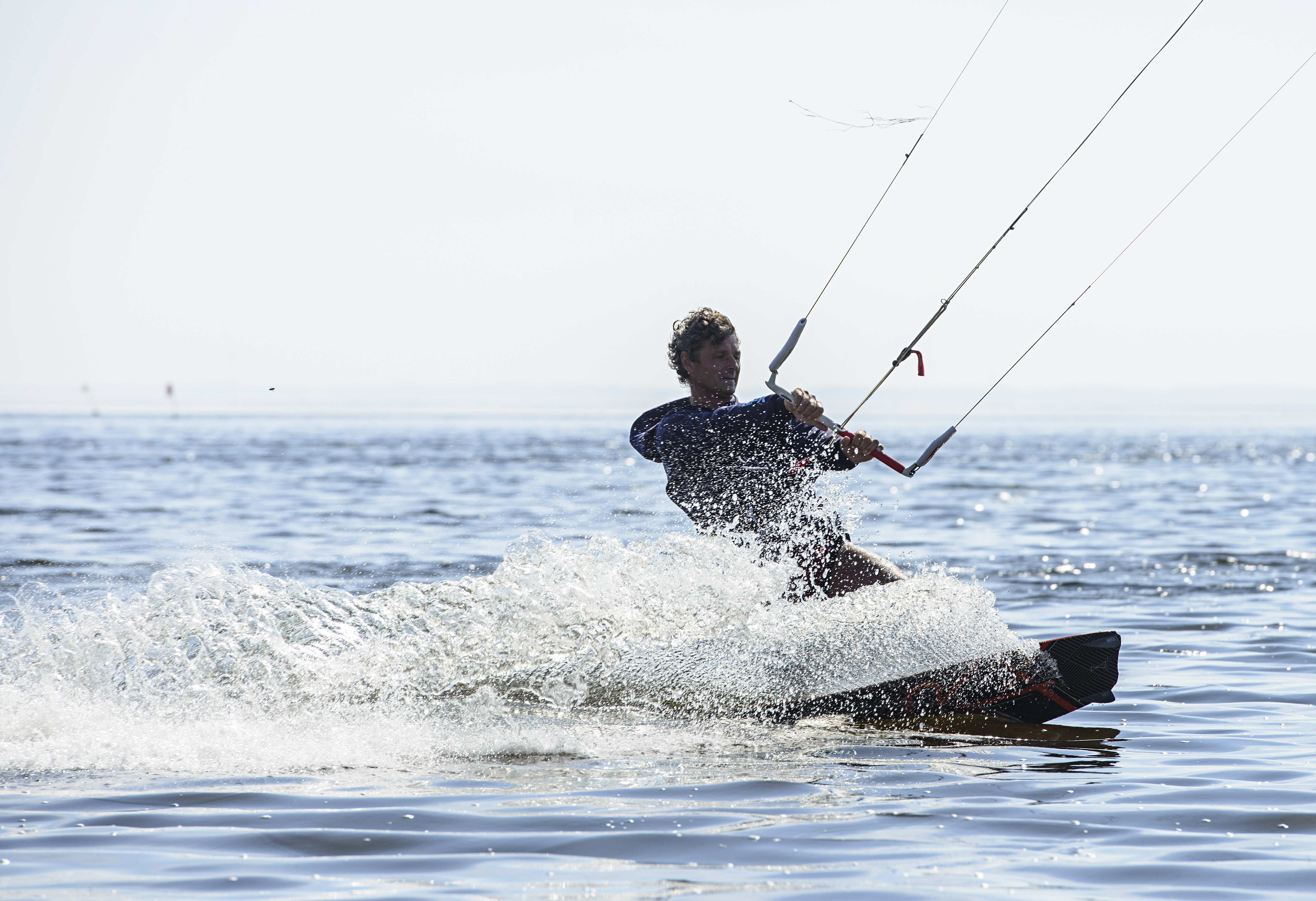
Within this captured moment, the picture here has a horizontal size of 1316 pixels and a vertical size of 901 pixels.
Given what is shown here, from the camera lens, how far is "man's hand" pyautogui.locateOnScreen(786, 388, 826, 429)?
6.11 m

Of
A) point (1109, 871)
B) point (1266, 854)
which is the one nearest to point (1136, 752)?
point (1266, 854)

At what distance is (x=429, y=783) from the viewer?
17.8ft

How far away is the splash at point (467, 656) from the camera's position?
6090mm

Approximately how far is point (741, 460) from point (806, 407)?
0.64 meters

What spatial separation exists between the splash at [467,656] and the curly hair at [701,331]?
3.48 feet

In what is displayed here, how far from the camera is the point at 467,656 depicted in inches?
285

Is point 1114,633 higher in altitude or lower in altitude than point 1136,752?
higher

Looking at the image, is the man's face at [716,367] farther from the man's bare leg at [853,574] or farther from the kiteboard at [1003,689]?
the kiteboard at [1003,689]

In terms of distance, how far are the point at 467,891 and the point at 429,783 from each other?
54.0 inches

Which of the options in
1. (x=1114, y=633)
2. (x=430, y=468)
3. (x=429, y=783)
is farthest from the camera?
(x=430, y=468)

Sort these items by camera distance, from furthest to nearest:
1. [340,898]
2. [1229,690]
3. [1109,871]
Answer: [1229,690], [1109,871], [340,898]

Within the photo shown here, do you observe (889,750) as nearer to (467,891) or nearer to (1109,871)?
(1109,871)

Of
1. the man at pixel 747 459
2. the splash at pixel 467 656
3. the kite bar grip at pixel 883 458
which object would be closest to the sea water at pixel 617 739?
the splash at pixel 467 656

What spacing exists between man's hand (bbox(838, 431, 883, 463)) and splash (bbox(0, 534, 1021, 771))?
0.86 meters
